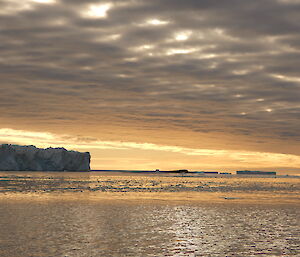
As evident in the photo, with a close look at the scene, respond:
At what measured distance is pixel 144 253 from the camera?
880 inches

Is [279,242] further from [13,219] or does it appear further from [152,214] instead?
[13,219]

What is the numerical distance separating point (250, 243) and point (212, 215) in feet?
49.1

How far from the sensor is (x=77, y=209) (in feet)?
143

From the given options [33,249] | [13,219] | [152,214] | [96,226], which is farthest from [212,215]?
[33,249]

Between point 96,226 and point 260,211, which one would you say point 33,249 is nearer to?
point 96,226

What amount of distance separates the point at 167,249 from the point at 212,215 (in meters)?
18.0

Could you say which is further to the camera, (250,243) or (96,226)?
(96,226)

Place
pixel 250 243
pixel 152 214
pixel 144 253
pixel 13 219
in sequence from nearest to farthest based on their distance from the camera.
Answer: pixel 144 253 < pixel 250 243 < pixel 13 219 < pixel 152 214

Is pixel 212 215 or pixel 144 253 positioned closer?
pixel 144 253

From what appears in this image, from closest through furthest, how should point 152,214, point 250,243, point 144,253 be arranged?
point 144,253, point 250,243, point 152,214

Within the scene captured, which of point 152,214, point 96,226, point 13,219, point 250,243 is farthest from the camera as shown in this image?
point 152,214

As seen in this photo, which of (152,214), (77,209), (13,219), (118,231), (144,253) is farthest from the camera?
(77,209)

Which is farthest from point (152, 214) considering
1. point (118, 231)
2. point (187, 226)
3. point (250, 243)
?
point (250, 243)

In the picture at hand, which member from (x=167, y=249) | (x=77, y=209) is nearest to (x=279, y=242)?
(x=167, y=249)
